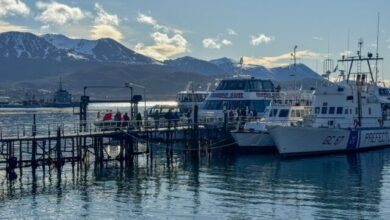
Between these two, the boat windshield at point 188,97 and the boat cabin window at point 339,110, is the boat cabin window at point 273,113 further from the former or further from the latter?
the boat windshield at point 188,97

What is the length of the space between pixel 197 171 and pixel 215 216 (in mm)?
15922

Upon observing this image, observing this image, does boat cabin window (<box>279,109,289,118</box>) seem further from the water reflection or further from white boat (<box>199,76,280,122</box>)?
white boat (<box>199,76,280,122</box>)

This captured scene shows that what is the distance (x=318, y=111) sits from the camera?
2282 inches

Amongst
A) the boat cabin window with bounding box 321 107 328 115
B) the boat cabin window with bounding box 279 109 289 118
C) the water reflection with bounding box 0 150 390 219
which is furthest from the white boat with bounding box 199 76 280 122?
the water reflection with bounding box 0 150 390 219

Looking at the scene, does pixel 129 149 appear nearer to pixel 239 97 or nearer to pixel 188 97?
pixel 239 97

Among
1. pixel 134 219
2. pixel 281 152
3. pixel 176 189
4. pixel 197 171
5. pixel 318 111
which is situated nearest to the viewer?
pixel 134 219

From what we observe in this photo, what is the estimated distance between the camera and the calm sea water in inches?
1260

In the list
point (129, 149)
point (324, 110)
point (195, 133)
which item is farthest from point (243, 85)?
point (129, 149)

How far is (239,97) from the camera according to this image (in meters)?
68.4

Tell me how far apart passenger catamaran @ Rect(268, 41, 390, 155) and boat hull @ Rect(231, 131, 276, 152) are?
315cm

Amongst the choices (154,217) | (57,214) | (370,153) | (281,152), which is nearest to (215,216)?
(154,217)

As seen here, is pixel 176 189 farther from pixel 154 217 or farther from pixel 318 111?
pixel 318 111

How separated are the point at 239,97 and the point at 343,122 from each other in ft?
45.2

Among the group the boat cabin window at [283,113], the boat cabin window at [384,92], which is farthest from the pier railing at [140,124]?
the boat cabin window at [384,92]
